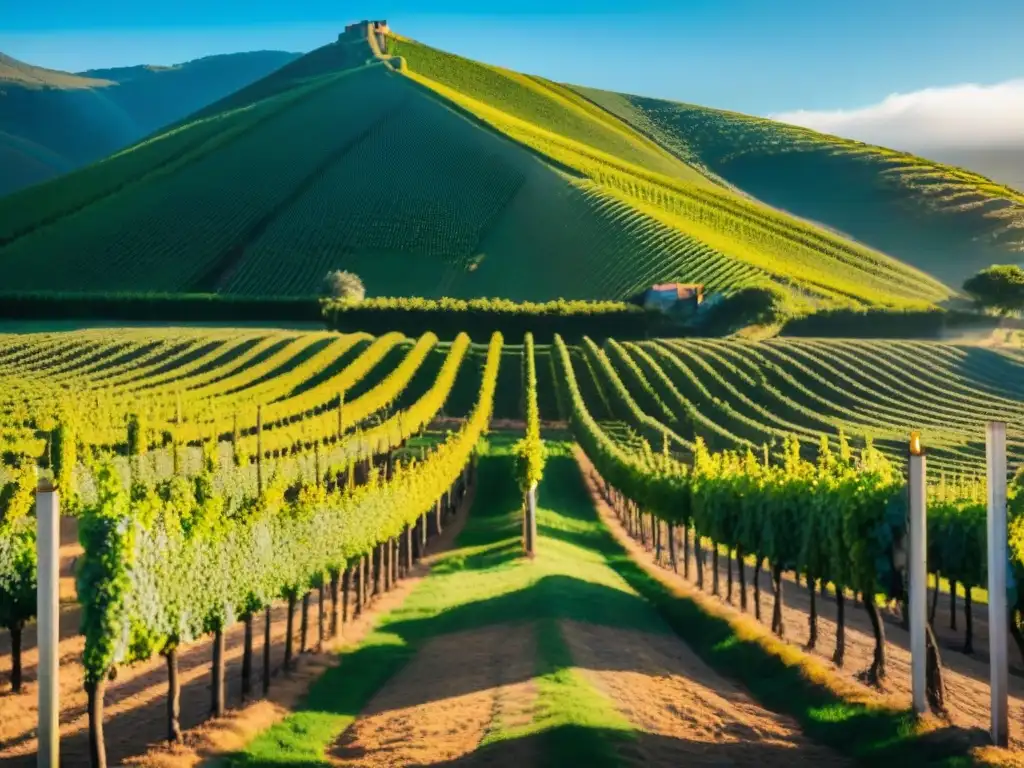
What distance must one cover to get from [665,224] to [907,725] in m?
111

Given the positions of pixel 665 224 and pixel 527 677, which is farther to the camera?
pixel 665 224

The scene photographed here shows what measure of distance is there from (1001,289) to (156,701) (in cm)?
10356

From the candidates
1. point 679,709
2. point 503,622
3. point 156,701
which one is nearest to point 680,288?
point 503,622

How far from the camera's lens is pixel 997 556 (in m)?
15.5

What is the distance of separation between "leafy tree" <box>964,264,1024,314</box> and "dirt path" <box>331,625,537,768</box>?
319 ft

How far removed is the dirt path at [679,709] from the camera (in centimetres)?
1656

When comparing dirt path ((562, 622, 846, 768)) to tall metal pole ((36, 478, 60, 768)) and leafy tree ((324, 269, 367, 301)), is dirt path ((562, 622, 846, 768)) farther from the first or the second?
leafy tree ((324, 269, 367, 301))

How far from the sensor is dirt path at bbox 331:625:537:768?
1720 cm

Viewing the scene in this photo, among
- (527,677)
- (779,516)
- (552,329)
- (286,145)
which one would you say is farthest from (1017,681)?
(286,145)

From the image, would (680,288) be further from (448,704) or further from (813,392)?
(448,704)

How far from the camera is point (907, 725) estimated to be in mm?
17297

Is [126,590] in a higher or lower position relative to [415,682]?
higher

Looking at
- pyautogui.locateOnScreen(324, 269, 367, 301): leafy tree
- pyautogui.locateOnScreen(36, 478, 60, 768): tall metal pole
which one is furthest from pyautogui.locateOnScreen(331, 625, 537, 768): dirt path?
pyautogui.locateOnScreen(324, 269, 367, 301): leafy tree

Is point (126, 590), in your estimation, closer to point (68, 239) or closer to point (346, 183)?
point (68, 239)
